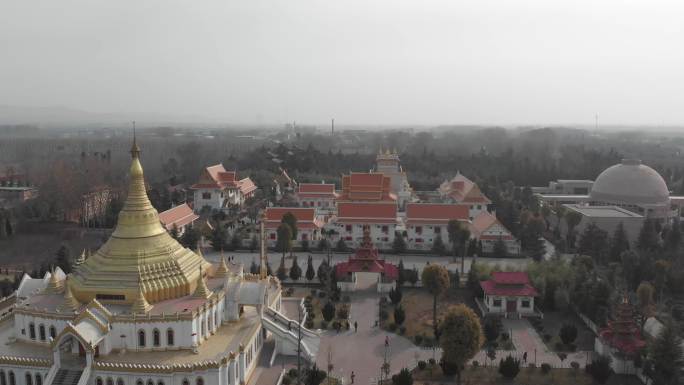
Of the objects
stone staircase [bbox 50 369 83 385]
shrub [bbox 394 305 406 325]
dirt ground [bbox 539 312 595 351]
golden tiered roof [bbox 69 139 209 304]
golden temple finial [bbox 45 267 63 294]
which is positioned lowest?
dirt ground [bbox 539 312 595 351]

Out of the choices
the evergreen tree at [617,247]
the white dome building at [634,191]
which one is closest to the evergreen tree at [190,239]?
the evergreen tree at [617,247]

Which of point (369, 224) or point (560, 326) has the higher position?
point (369, 224)

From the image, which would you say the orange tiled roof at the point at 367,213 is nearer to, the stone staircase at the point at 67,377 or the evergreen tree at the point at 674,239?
the evergreen tree at the point at 674,239

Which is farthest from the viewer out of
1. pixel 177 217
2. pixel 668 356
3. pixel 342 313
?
pixel 177 217

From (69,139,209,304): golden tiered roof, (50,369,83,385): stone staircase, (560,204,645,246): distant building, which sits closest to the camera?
(50,369,83,385): stone staircase

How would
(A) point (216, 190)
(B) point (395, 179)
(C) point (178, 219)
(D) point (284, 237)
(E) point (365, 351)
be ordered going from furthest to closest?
(B) point (395, 179) < (A) point (216, 190) < (C) point (178, 219) < (D) point (284, 237) < (E) point (365, 351)

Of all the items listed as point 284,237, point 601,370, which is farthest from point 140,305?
point 601,370

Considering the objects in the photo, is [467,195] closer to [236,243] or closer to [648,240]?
[648,240]

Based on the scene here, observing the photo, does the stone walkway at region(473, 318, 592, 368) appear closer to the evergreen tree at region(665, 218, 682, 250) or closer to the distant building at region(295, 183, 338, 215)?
the evergreen tree at region(665, 218, 682, 250)

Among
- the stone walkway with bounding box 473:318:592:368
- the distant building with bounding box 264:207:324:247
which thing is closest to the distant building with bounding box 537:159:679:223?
the distant building with bounding box 264:207:324:247
